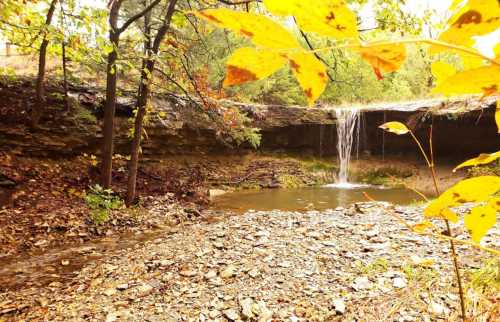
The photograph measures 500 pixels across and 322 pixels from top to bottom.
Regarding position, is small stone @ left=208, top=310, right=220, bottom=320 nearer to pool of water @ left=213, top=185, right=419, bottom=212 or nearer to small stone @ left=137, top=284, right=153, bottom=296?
small stone @ left=137, top=284, right=153, bottom=296

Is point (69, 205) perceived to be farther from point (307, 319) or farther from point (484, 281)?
point (484, 281)

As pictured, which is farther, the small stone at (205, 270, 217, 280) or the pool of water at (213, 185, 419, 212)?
the pool of water at (213, 185, 419, 212)

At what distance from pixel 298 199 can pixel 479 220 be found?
854 cm

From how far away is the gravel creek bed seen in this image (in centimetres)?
226

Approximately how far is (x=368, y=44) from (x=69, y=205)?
6.33m

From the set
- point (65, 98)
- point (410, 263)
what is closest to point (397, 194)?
point (410, 263)

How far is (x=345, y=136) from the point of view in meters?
13.7

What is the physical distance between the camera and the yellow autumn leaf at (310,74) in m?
0.28

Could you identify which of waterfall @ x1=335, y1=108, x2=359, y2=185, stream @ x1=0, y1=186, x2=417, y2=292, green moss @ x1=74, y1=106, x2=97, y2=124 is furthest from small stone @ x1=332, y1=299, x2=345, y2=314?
waterfall @ x1=335, y1=108, x2=359, y2=185

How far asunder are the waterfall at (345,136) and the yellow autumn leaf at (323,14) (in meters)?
13.3

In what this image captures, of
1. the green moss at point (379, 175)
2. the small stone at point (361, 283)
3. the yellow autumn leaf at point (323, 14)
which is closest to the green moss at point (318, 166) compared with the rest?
the green moss at point (379, 175)

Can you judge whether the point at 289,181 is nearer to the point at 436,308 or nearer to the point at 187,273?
the point at 187,273

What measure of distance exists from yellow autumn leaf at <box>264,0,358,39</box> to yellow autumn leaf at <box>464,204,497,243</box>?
301mm

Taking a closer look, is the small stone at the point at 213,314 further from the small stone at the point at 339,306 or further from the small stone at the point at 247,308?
the small stone at the point at 339,306
